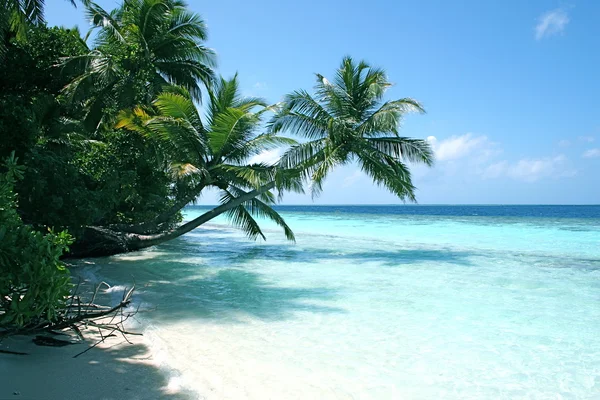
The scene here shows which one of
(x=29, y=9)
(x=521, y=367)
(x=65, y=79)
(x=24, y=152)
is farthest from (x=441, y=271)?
(x=65, y=79)

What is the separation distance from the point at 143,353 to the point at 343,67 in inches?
433

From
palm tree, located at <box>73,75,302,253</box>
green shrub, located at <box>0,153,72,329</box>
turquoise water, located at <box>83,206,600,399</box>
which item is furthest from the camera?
palm tree, located at <box>73,75,302,253</box>

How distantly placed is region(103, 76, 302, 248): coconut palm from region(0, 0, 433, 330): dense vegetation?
31mm

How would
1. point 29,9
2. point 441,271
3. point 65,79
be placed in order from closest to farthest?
1. point 29,9
2. point 441,271
3. point 65,79

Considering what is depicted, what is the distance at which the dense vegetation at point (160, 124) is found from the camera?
8.84 m

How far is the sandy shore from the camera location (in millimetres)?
2904

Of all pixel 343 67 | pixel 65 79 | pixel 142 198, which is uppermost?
pixel 343 67

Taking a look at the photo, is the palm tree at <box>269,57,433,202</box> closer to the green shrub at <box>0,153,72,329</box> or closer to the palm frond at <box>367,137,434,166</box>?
the palm frond at <box>367,137,434,166</box>

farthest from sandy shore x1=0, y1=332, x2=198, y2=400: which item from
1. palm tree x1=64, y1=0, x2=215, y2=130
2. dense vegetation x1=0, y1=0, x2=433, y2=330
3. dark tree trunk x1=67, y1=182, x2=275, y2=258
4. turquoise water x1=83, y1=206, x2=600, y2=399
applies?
palm tree x1=64, y1=0, x2=215, y2=130

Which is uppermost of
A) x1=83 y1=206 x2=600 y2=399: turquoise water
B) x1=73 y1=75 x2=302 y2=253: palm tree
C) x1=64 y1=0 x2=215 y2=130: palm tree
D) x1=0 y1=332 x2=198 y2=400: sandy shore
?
x1=64 y1=0 x2=215 y2=130: palm tree

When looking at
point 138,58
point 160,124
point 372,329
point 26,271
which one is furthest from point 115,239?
point 26,271

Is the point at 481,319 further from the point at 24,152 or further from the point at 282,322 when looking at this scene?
the point at 24,152

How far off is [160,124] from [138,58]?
2.92 meters

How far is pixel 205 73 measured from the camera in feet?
46.5
